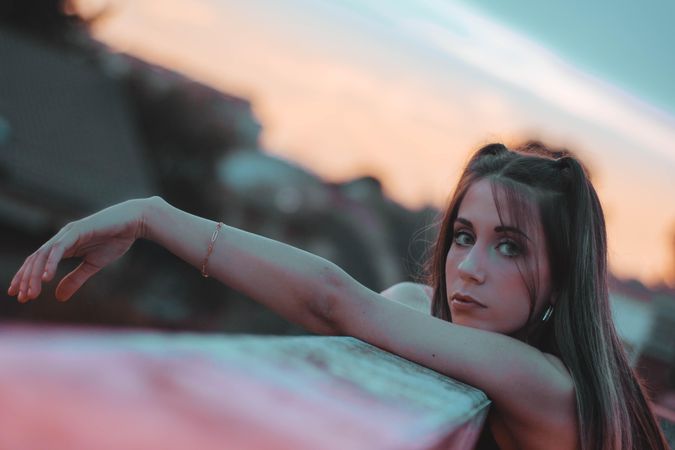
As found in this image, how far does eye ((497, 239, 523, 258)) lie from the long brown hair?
1.9 inches

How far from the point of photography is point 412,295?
2594mm

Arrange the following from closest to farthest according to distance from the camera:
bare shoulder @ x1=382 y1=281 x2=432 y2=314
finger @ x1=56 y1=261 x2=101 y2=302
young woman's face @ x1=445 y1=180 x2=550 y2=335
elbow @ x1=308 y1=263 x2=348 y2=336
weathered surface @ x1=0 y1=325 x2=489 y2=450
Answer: weathered surface @ x1=0 y1=325 x2=489 y2=450
elbow @ x1=308 y1=263 x2=348 y2=336
finger @ x1=56 y1=261 x2=101 y2=302
young woman's face @ x1=445 y1=180 x2=550 y2=335
bare shoulder @ x1=382 y1=281 x2=432 y2=314

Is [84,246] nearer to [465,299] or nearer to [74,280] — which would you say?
[74,280]

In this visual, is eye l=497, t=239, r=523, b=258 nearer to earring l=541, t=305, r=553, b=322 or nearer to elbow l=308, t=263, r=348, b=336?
earring l=541, t=305, r=553, b=322

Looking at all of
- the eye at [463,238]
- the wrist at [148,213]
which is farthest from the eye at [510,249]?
the wrist at [148,213]

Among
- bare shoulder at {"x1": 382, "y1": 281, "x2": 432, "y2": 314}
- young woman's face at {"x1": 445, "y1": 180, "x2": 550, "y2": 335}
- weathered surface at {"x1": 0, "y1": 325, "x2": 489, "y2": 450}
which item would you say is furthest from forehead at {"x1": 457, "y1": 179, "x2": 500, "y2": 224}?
weathered surface at {"x1": 0, "y1": 325, "x2": 489, "y2": 450}

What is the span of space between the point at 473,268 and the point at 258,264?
0.55 m

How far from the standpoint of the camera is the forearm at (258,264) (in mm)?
1842

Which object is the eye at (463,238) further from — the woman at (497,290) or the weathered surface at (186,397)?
the weathered surface at (186,397)

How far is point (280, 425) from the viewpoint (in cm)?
58

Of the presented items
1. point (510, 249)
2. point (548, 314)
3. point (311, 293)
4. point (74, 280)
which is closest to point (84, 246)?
point (74, 280)

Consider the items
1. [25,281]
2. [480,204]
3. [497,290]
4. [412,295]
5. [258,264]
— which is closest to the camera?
[25,281]

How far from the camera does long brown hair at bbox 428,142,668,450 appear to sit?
6.12 feet

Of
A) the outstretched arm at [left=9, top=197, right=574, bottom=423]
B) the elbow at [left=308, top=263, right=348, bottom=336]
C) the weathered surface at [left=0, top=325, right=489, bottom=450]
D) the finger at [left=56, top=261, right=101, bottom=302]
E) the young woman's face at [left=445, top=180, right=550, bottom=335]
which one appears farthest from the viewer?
the young woman's face at [left=445, top=180, right=550, bottom=335]
